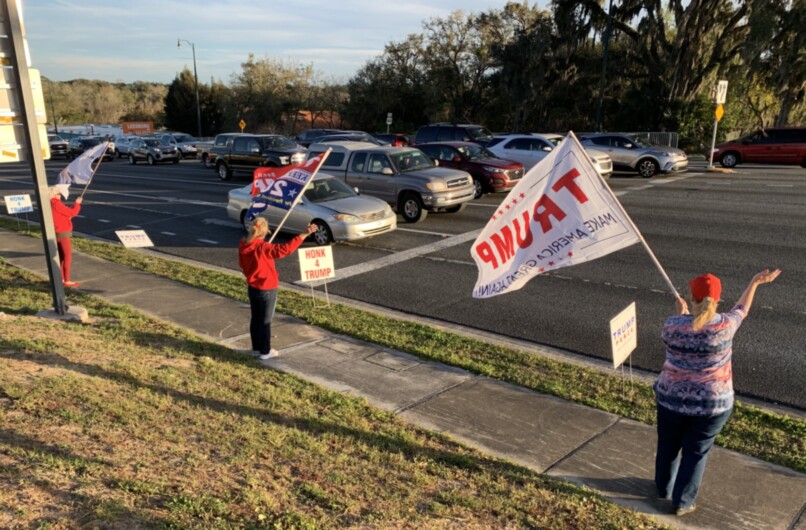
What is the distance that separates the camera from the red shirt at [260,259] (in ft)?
20.3

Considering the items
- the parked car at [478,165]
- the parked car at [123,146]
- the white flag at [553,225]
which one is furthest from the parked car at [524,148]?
the parked car at [123,146]

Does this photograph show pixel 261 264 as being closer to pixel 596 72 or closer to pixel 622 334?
pixel 622 334

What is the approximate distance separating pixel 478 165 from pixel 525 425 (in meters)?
13.8

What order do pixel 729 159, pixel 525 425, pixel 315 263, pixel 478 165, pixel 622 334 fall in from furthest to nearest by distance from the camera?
1. pixel 729 159
2. pixel 478 165
3. pixel 315 263
4. pixel 622 334
5. pixel 525 425

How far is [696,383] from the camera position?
3.76m

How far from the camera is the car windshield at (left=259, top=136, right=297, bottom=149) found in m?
25.0

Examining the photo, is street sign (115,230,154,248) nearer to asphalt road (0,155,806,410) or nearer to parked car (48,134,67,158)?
asphalt road (0,155,806,410)

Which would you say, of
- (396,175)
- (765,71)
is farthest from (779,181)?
(765,71)

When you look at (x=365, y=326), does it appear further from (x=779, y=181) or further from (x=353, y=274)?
(x=779, y=181)

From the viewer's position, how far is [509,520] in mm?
3768

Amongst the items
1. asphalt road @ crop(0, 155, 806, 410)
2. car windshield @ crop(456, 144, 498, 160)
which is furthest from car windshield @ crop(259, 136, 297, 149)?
→ car windshield @ crop(456, 144, 498, 160)

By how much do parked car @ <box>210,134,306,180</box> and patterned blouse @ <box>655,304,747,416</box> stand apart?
845 inches

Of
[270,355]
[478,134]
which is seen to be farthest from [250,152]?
[270,355]

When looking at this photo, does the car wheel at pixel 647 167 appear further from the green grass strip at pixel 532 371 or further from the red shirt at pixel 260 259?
the red shirt at pixel 260 259
